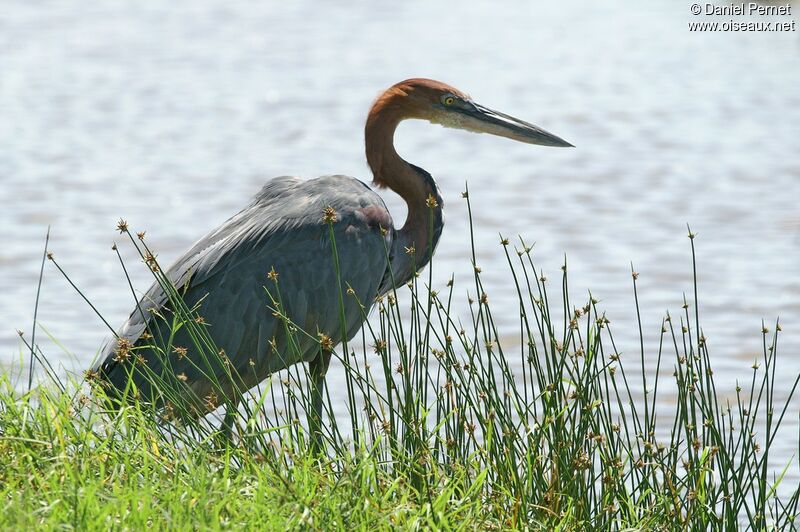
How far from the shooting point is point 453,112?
19.1 feet

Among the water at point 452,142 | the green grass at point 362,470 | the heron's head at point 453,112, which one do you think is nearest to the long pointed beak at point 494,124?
the heron's head at point 453,112

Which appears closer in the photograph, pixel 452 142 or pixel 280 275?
pixel 280 275

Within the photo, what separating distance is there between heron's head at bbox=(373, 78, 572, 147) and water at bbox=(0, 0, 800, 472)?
1702 mm

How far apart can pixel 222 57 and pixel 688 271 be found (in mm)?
9810

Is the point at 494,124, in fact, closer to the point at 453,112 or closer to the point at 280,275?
the point at 453,112

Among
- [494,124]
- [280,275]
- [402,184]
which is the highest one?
[494,124]

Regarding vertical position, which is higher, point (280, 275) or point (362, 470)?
point (280, 275)

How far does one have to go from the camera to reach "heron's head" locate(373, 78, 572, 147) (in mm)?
5754

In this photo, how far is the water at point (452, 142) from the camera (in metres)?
8.37

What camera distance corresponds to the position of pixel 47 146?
12312 mm

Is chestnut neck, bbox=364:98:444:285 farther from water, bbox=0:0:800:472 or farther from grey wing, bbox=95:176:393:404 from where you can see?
water, bbox=0:0:800:472

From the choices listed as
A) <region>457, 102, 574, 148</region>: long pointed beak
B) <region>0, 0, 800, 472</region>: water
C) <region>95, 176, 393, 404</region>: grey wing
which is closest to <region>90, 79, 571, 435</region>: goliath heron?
<region>95, 176, 393, 404</region>: grey wing

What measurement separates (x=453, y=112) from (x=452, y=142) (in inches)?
284

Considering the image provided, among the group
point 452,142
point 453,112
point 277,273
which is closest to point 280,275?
point 277,273
